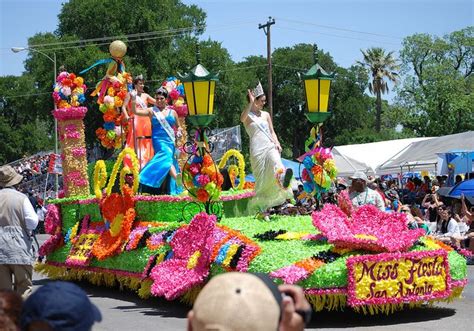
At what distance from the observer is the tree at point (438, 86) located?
48562mm

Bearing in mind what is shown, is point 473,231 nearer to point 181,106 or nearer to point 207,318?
point 181,106

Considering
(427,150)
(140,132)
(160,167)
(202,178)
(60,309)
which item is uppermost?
(140,132)

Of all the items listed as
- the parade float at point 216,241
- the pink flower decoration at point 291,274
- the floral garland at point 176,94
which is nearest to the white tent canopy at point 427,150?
the floral garland at point 176,94

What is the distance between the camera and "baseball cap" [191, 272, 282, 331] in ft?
7.25

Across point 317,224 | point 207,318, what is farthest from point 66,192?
point 207,318

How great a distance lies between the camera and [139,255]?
10727 mm

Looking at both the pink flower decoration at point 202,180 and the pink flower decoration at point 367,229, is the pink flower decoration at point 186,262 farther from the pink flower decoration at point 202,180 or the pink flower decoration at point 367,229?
the pink flower decoration at point 367,229

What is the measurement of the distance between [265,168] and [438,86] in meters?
40.1

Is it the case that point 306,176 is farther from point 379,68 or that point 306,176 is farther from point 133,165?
point 379,68

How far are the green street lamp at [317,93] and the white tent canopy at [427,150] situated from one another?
1125 cm

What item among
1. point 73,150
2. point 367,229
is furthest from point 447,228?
point 73,150

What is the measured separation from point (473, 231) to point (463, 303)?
4442mm

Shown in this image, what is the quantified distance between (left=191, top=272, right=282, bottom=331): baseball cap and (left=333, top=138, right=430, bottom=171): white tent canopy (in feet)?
80.1

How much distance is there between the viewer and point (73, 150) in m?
13.5
